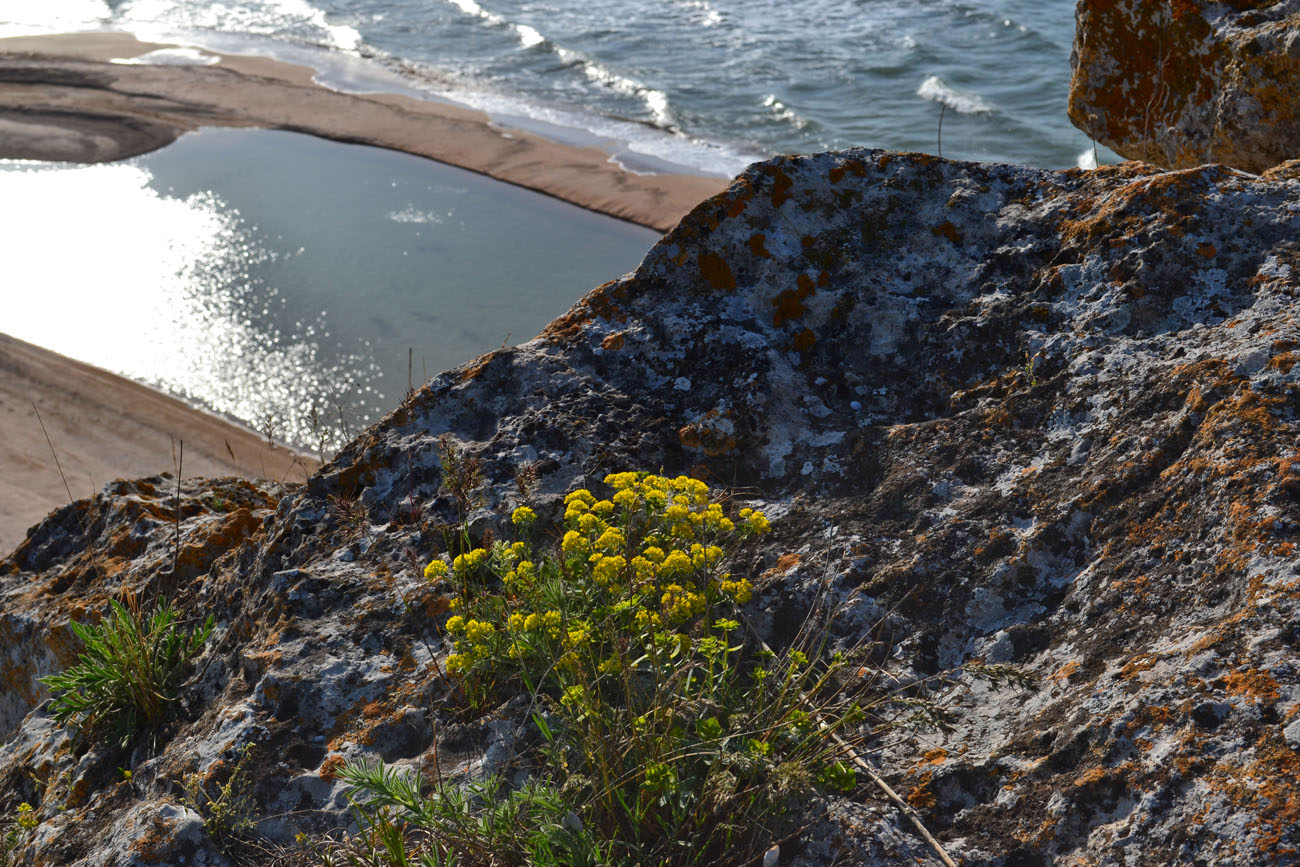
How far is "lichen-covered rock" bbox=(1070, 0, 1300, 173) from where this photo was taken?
203 inches

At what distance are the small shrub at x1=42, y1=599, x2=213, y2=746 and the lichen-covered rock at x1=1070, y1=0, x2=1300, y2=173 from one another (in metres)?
5.76

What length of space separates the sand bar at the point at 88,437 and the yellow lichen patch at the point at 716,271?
7.20 m

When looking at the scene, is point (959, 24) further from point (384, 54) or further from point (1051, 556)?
point (1051, 556)

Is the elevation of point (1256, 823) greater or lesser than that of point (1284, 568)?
lesser

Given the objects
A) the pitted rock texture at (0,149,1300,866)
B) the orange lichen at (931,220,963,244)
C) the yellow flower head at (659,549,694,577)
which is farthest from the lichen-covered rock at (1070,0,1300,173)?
the yellow flower head at (659,549,694,577)

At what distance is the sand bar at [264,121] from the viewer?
1556cm

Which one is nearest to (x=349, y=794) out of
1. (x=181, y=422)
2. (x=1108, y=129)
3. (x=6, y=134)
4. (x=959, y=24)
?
(x=1108, y=129)

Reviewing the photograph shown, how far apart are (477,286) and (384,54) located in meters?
13.0

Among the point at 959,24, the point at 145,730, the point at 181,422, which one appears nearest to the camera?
the point at 145,730

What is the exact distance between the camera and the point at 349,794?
88.3 inches

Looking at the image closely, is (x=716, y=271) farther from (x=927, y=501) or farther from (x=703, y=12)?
(x=703, y=12)

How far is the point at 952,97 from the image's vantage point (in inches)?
781

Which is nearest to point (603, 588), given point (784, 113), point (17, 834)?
point (17, 834)

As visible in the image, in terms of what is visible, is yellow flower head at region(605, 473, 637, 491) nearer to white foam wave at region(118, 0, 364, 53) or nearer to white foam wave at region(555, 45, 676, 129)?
white foam wave at region(555, 45, 676, 129)
